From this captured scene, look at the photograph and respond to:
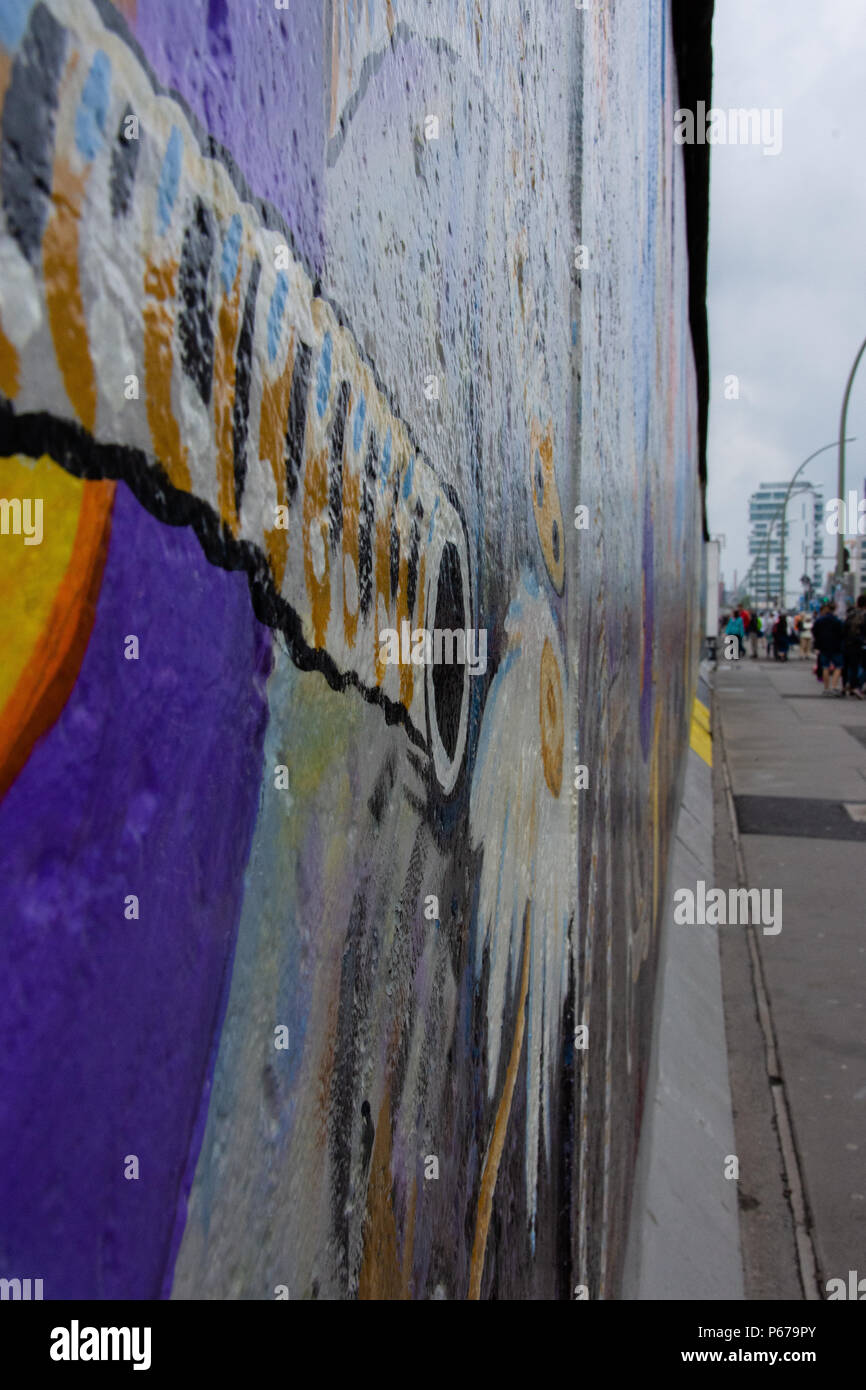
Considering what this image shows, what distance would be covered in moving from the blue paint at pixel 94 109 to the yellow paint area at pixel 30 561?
0.09m

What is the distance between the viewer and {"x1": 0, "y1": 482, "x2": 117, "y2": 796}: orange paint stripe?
30 cm

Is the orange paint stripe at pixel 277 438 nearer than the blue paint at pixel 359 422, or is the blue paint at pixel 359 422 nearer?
the orange paint stripe at pixel 277 438

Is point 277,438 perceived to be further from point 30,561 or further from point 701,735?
point 701,735

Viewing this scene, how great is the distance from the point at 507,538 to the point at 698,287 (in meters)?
7.52

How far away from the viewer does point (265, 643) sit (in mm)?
470

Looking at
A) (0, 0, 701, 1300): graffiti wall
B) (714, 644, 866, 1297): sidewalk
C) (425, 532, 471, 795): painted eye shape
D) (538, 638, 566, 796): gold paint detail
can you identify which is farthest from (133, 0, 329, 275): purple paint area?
(714, 644, 866, 1297): sidewalk

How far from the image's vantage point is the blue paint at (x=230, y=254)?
0.43m

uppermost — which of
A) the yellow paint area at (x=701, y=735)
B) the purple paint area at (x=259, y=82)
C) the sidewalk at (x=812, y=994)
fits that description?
the purple paint area at (x=259, y=82)

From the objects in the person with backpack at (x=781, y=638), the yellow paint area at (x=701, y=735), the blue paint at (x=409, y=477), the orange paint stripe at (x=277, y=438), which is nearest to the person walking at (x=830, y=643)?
the yellow paint area at (x=701, y=735)

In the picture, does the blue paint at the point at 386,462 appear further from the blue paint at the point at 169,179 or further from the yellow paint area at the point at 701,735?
the yellow paint area at the point at 701,735

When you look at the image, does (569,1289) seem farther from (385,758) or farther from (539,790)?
(385,758)

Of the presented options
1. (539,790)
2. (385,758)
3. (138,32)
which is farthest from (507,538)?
(138,32)

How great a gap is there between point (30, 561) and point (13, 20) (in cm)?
13

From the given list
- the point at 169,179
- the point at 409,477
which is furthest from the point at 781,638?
the point at 169,179
